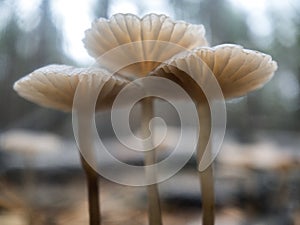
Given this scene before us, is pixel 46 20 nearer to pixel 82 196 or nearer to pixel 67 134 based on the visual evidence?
pixel 67 134

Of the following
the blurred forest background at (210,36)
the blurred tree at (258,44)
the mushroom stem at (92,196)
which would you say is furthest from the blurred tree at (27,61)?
the mushroom stem at (92,196)

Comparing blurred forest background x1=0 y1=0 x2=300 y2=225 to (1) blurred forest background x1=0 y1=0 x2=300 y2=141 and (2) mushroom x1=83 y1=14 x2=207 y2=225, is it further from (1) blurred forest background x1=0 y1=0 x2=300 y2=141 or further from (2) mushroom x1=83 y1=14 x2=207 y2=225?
(2) mushroom x1=83 y1=14 x2=207 y2=225

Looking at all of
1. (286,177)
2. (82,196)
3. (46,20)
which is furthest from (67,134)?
(286,177)

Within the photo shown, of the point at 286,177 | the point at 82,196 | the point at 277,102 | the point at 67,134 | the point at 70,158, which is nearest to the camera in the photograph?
the point at 286,177

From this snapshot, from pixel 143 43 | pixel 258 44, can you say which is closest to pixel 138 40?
pixel 143 43

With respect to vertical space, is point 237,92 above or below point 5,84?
above

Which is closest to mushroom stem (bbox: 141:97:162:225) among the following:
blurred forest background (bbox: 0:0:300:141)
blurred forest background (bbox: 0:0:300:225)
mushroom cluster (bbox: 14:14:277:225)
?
mushroom cluster (bbox: 14:14:277:225)
